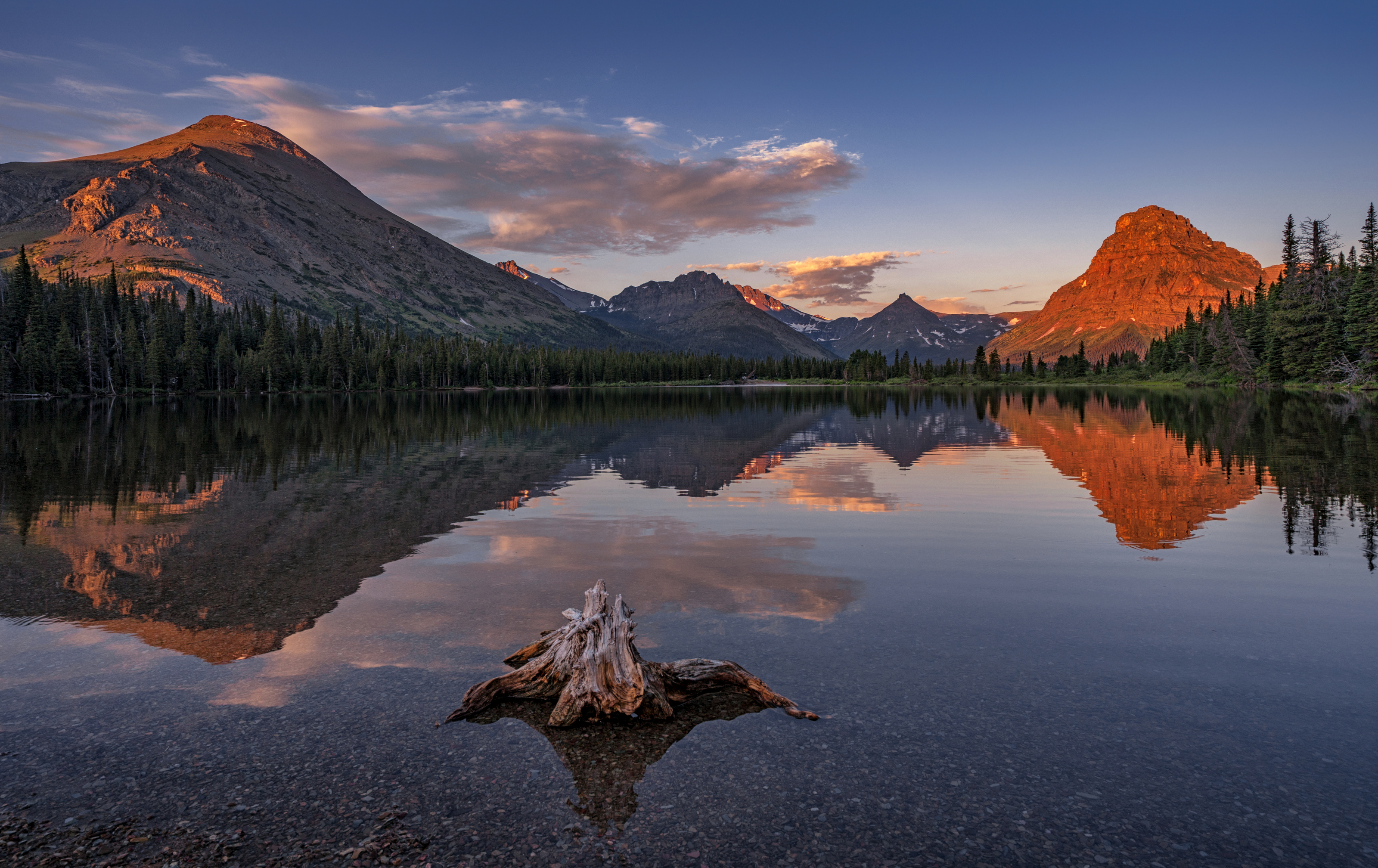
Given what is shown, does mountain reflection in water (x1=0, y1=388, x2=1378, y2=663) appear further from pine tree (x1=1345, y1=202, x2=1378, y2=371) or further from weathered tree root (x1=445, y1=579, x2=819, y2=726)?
pine tree (x1=1345, y1=202, x2=1378, y2=371)

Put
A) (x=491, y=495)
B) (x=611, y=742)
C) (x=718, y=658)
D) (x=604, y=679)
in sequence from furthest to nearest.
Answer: (x=491, y=495)
(x=718, y=658)
(x=604, y=679)
(x=611, y=742)

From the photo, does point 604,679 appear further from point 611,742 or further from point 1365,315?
point 1365,315

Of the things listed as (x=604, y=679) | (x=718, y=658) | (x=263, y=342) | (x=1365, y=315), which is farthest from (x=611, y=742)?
(x=263, y=342)

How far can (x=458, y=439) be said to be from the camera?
60.6 meters

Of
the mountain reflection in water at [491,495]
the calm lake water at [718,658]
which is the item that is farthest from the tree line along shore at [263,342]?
the calm lake water at [718,658]

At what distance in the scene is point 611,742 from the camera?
402 inches

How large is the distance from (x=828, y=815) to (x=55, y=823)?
8763 millimetres

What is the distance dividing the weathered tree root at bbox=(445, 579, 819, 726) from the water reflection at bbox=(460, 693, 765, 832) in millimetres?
145

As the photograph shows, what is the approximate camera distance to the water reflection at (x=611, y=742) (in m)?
8.68

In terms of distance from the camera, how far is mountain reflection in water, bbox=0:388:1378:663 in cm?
1711

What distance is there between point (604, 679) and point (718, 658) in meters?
2.93

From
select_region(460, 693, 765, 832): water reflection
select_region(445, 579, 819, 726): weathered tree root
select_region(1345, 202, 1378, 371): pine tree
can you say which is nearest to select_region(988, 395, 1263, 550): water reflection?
select_region(445, 579, 819, 726): weathered tree root

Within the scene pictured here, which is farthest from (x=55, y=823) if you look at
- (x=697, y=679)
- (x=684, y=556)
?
(x=684, y=556)

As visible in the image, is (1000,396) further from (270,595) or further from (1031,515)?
(270,595)
